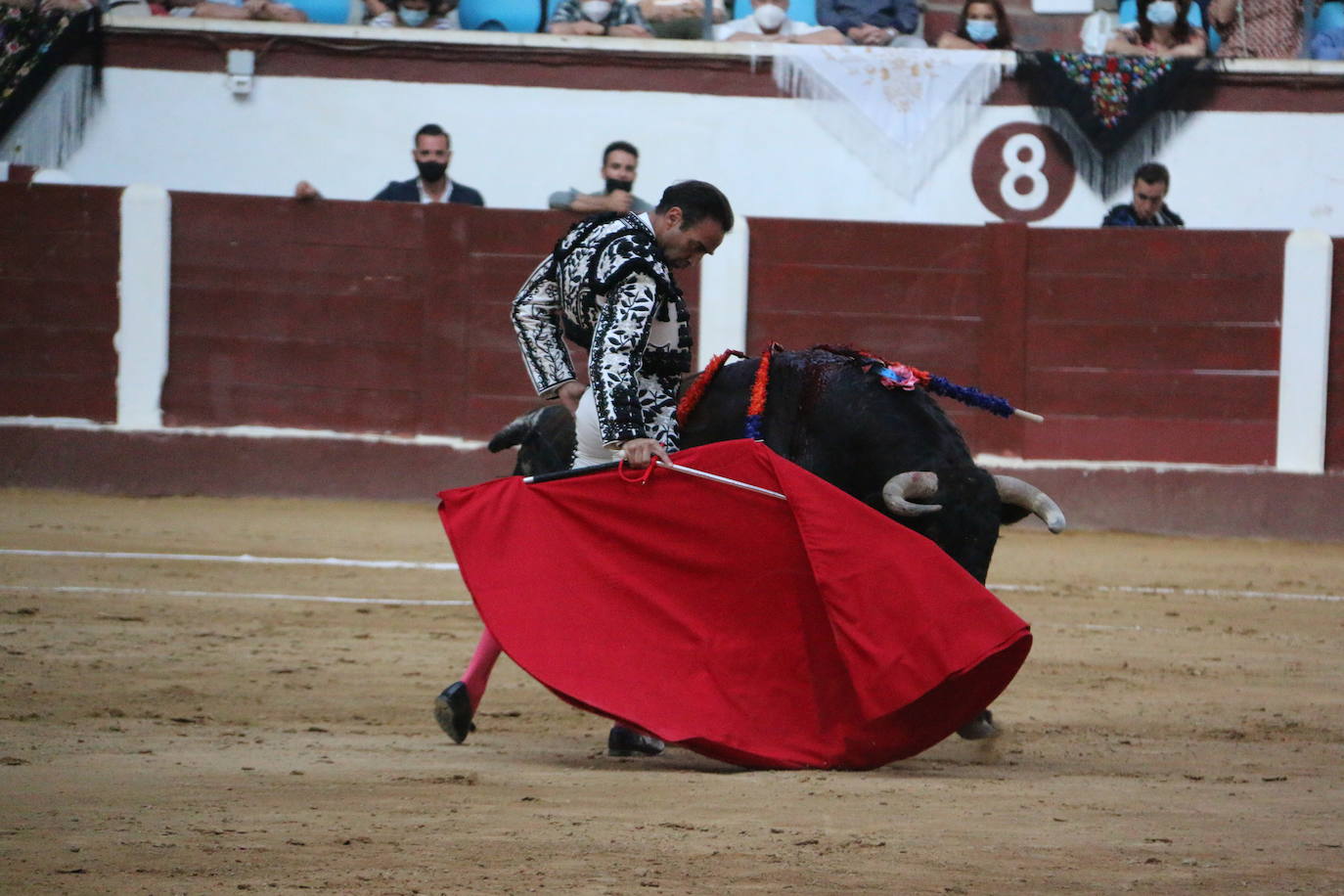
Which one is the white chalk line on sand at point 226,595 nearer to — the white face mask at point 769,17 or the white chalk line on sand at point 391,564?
the white chalk line on sand at point 391,564

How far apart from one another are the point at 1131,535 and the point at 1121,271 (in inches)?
45.8

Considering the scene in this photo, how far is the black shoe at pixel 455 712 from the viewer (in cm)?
336

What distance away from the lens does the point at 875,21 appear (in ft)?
29.1

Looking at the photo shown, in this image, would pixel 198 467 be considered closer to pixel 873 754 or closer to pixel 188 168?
pixel 188 168

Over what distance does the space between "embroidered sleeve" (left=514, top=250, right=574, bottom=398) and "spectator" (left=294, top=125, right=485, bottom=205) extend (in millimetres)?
4345

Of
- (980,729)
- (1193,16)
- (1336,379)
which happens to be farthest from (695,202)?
(1193,16)

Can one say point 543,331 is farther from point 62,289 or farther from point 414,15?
point 414,15

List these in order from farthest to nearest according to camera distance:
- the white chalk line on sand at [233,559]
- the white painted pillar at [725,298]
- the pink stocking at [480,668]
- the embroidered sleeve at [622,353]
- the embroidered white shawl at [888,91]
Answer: the embroidered white shawl at [888,91] → the white painted pillar at [725,298] → the white chalk line on sand at [233,559] → the pink stocking at [480,668] → the embroidered sleeve at [622,353]

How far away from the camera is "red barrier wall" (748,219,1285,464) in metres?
7.66

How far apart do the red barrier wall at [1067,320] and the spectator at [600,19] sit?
155 centimetres

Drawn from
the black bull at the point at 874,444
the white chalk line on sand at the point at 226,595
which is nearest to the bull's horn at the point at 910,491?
the black bull at the point at 874,444

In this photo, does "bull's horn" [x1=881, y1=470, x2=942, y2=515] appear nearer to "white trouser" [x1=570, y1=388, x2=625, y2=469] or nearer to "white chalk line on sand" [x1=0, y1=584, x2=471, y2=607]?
"white trouser" [x1=570, y1=388, x2=625, y2=469]

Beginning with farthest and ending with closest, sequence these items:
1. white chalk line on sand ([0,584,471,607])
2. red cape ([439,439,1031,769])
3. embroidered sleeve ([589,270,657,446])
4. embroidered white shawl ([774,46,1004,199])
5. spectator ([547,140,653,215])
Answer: embroidered white shawl ([774,46,1004,199])
spectator ([547,140,653,215])
white chalk line on sand ([0,584,471,607])
embroidered sleeve ([589,270,657,446])
red cape ([439,439,1031,769])

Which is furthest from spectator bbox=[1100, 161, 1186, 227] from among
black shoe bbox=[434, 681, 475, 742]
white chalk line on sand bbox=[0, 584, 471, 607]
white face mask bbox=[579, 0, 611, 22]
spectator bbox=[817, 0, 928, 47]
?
black shoe bbox=[434, 681, 475, 742]
